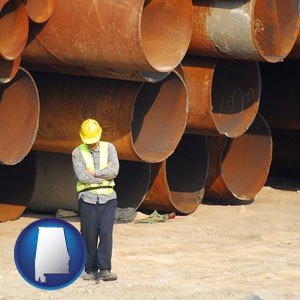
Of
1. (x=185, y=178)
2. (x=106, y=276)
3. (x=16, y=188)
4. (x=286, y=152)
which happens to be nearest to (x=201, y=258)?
(x=106, y=276)

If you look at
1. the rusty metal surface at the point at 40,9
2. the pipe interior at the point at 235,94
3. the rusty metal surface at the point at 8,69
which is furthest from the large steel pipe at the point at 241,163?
the rusty metal surface at the point at 8,69

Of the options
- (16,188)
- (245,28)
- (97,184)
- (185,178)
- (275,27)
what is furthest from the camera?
(185,178)

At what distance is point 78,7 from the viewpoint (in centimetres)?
984

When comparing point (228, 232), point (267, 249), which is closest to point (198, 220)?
point (228, 232)

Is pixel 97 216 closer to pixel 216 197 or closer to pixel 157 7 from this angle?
pixel 157 7

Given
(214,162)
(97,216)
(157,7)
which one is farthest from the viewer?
(214,162)

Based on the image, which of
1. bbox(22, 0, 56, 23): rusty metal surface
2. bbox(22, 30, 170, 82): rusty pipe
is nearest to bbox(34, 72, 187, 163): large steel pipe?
bbox(22, 30, 170, 82): rusty pipe

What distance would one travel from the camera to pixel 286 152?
1552 centimetres

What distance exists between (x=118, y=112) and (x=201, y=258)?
1.46 meters

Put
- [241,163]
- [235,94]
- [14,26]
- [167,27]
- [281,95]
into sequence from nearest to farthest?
[14,26] → [167,27] → [235,94] → [241,163] → [281,95]

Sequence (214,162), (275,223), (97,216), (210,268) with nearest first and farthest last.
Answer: (97,216)
(210,268)
(275,223)
(214,162)

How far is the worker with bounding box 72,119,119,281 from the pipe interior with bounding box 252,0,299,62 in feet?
8.56

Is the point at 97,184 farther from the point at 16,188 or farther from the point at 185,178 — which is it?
the point at 185,178

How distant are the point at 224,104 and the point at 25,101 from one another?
2.80 m
